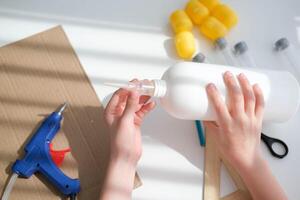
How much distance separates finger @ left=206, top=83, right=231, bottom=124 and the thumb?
13 cm

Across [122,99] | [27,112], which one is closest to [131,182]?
[122,99]

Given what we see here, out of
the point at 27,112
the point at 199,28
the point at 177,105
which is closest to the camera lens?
the point at 177,105

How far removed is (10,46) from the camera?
0.77m

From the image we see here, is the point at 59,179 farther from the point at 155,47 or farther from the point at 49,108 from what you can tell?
the point at 155,47

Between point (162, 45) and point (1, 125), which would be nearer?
point (1, 125)

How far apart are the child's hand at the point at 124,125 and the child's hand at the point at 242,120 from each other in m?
0.15

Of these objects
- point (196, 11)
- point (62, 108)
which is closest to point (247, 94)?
point (196, 11)

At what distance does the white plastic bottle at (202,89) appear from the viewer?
24.0 inches

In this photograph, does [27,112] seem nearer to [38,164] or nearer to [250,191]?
[38,164]

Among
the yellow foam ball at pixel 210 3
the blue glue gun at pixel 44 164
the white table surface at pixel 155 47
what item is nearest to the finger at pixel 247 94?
the white table surface at pixel 155 47

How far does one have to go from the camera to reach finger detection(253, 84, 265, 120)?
0.65m

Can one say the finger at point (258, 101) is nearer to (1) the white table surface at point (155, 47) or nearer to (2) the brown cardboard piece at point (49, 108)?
(1) the white table surface at point (155, 47)

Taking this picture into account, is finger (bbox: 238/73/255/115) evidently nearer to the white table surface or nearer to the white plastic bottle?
the white plastic bottle

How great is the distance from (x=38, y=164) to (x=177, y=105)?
0.28m
